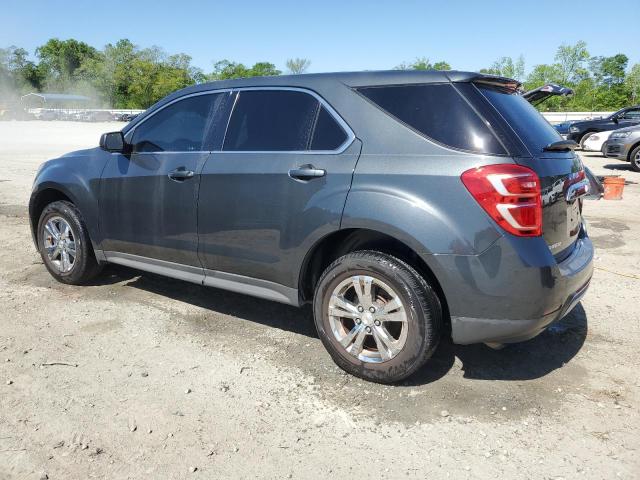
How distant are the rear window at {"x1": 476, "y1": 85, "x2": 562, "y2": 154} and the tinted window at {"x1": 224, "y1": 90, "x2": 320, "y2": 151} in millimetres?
1082

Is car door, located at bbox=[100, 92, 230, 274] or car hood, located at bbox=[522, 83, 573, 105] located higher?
car hood, located at bbox=[522, 83, 573, 105]

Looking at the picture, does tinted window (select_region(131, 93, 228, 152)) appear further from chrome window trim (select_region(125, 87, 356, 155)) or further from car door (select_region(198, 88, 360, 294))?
car door (select_region(198, 88, 360, 294))

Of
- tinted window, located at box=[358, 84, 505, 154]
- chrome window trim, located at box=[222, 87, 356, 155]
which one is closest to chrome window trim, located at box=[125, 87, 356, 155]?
chrome window trim, located at box=[222, 87, 356, 155]

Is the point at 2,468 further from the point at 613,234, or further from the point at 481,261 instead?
the point at 613,234

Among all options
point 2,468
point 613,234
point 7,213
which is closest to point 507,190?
point 2,468

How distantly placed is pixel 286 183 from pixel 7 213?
6.81 metres

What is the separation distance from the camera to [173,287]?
4957 millimetres

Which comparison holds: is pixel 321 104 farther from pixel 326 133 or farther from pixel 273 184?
pixel 273 184

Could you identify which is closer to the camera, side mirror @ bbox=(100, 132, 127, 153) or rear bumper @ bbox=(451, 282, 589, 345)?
rear bumper @ bbox=(451, 282, 589, 345)

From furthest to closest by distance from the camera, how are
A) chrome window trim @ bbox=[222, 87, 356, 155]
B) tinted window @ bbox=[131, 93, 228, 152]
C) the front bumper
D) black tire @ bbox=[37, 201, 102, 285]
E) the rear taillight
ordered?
the front bumper < black tire @ bbox=[37, 201, 102, 285] < tinted window @ bbox=[131, 93, 228, 152] < chrome window trim @ bbox=[222, 87, 356, 155] < the rear taillight

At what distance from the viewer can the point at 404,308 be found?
298 centimetres

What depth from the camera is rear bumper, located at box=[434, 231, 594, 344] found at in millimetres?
2715

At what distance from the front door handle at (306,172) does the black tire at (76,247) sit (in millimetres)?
2364

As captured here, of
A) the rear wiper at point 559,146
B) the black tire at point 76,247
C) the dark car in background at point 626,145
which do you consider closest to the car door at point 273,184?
the rear wiper at point 559,146
